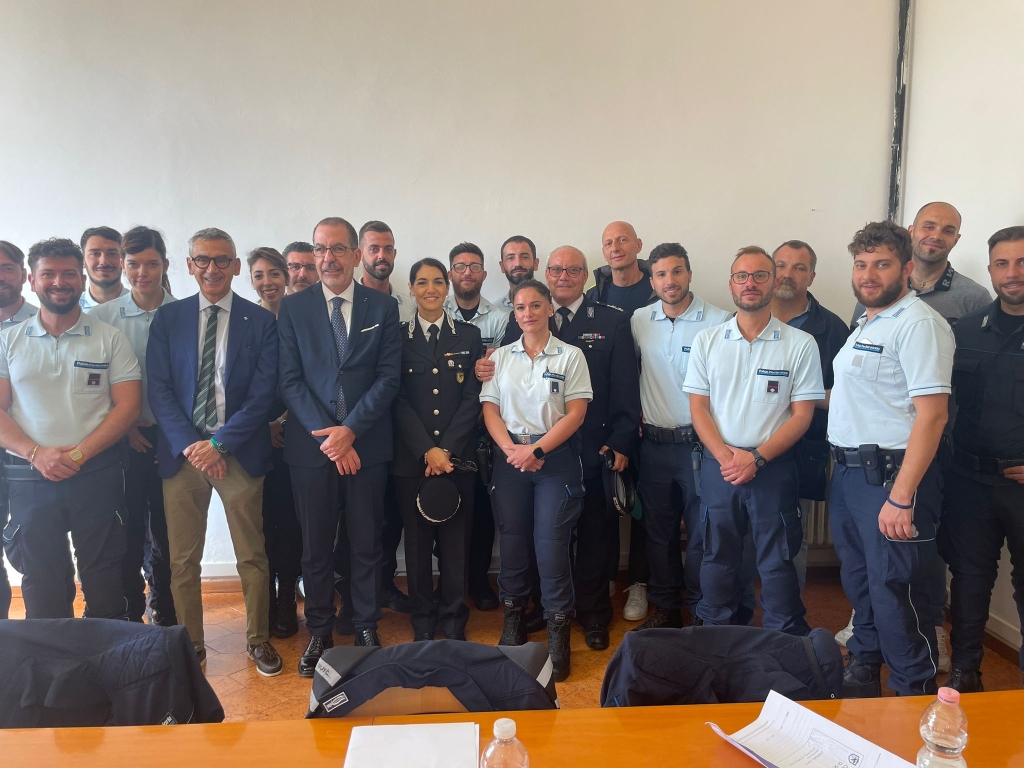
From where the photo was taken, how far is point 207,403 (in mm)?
2871

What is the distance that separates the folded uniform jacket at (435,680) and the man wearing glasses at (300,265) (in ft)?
8.43

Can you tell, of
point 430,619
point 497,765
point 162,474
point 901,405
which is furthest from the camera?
point 430,619

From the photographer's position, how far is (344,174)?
3.91 meters

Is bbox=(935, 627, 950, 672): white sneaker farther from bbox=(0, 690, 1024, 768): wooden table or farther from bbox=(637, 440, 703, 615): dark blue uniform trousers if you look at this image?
bbox=(0, 690, 1024, 768): wooden table

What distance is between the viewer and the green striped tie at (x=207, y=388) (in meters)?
2.86

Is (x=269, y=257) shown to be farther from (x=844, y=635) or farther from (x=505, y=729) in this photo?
(x=844, y=635)

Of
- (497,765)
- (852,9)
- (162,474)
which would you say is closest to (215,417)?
(162,474)

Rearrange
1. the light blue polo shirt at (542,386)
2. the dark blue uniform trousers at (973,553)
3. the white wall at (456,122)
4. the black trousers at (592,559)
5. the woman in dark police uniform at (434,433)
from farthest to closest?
1. the white wall at (456,122)
2. the black trousers at (592,559)
3. the woman in dark police uniform at (434,433)
4. the light blue polo shirt at (542,386)
5. the dark blue uniform trousers at (973,553)

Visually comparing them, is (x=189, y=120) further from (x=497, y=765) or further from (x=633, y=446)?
(x=497, y=765)

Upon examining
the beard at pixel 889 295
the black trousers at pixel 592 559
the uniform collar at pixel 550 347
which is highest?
the beard at pixel 889 295

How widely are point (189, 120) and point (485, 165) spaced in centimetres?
180

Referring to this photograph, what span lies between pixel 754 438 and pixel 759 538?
42 centimetres

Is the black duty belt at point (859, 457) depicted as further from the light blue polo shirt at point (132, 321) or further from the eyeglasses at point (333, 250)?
the light blue polo shirt at point (132, 321)

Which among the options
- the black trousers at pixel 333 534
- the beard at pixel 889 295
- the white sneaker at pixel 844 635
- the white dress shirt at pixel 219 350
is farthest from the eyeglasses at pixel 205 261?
the white sneaker at pixel 844 635
